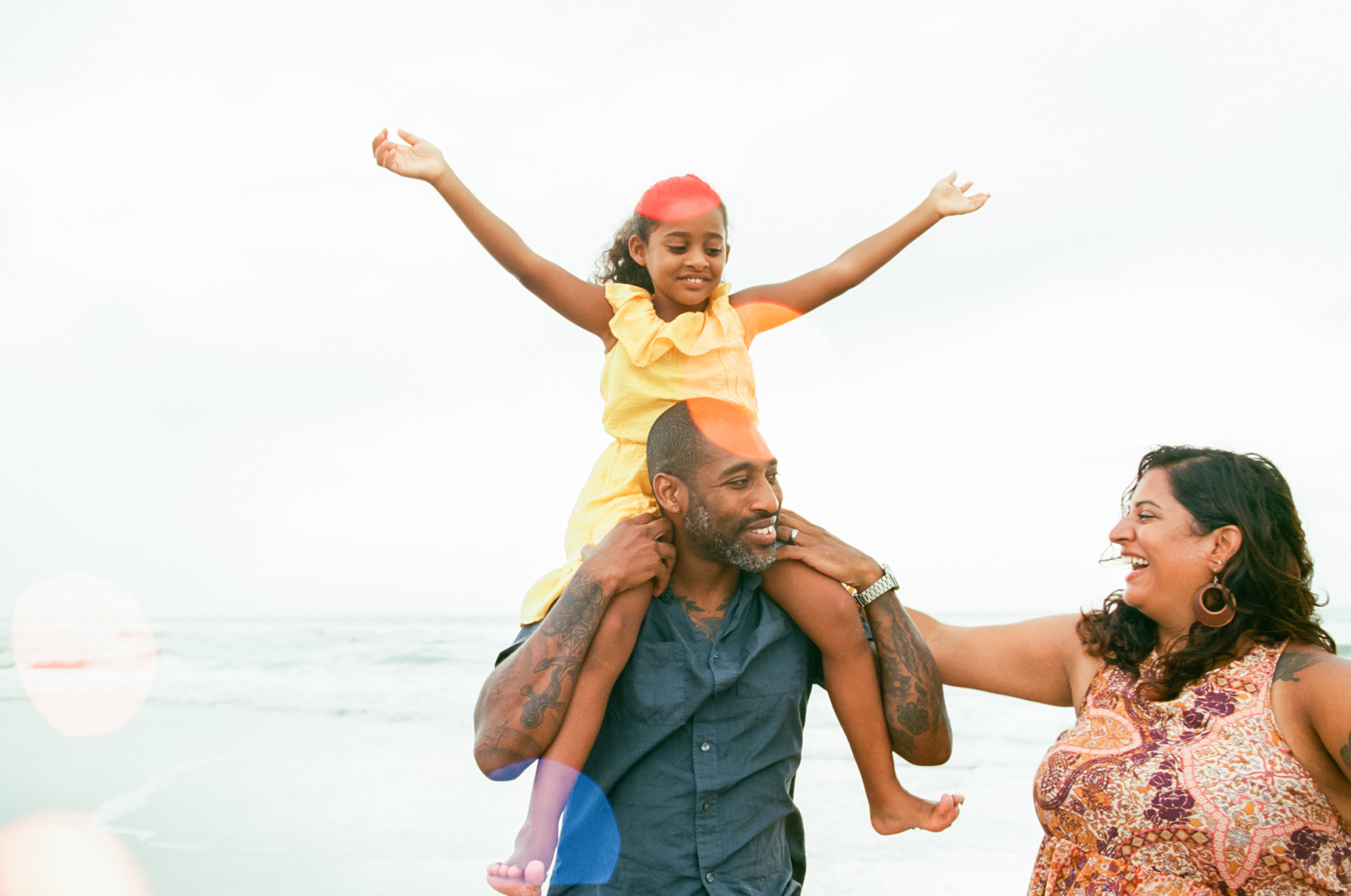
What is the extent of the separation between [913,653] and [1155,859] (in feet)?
2.81

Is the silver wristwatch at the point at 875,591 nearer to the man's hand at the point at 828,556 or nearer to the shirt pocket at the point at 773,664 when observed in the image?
the man's hand at the point at 828,556

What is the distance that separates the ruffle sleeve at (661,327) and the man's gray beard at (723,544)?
1.97 ft

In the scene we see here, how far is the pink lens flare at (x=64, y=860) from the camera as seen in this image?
6359 millimetres

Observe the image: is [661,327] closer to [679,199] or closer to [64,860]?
[679,199]

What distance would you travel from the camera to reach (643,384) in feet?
11.1

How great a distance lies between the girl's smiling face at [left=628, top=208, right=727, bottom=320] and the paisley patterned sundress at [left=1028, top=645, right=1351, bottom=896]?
6.41 ft

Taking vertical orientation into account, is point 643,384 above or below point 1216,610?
above

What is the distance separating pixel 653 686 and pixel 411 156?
1.97 meters

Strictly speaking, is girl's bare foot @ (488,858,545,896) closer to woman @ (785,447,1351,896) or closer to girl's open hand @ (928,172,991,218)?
woman @ (785,447,1351,896)

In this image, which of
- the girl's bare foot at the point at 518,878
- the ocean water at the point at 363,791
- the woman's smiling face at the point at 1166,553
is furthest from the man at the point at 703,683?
the ocean water at the point at 363,791

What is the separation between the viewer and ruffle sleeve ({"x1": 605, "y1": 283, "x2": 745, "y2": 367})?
11.0 ft

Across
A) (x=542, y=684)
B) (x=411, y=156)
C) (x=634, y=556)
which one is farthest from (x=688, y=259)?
(x=542, y=684)

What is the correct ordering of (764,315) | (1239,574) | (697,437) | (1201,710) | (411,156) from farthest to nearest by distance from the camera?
1. (764,315)
2. (411,156)
3. (697,437)
4. (1239,574)
5. (1201,710)

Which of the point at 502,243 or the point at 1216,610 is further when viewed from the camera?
the point at 502,243
